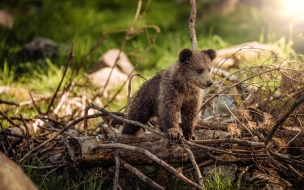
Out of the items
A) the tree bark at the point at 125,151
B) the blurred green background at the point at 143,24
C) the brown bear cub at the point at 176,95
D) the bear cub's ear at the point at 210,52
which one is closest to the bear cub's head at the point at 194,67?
the brown bear cub at the point at 176,95

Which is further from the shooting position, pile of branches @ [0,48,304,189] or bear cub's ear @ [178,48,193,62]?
bear cub's ear @ [178,48,193,62]

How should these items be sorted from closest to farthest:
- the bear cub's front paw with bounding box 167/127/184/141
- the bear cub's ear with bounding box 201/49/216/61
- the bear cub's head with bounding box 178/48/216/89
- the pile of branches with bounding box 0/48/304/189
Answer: the bear cub's front paw with bounding box 167/127/184/141, the pile of branches with bounding box 0/48/304/189, the bear cub's head with bounding box 178/48/216/89, the bear cub's ear with bounding box 201/49/216/61

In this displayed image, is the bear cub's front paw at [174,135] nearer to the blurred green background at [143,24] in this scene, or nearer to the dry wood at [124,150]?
the dry wood at [124,150]

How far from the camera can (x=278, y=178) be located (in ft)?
15.5

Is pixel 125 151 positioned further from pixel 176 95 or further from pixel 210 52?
pixel 210 52

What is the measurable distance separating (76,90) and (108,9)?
5.14m

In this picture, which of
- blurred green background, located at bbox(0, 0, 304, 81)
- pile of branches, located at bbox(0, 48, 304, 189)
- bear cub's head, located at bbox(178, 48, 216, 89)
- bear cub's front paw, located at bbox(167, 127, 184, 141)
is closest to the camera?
bear cub's front paw, located at bbox(167, 127, 184, 141)

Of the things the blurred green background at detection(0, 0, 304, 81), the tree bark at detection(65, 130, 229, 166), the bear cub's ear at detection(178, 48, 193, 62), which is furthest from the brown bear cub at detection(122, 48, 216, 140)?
the blurred green background at detection(0, 0, 304, 81)

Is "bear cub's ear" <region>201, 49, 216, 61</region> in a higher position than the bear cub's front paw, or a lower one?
higher

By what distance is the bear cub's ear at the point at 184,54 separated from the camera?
4.71 meters

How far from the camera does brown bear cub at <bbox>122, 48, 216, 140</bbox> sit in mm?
4586

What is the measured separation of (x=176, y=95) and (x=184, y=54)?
0.40m

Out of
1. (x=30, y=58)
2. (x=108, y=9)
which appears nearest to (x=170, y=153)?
(x=30, y=58)

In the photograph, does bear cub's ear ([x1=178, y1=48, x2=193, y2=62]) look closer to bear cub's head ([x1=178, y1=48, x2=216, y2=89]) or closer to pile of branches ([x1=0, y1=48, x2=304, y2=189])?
bear cub's head ([x1=178, y1=48, x2=216, y2=89])
